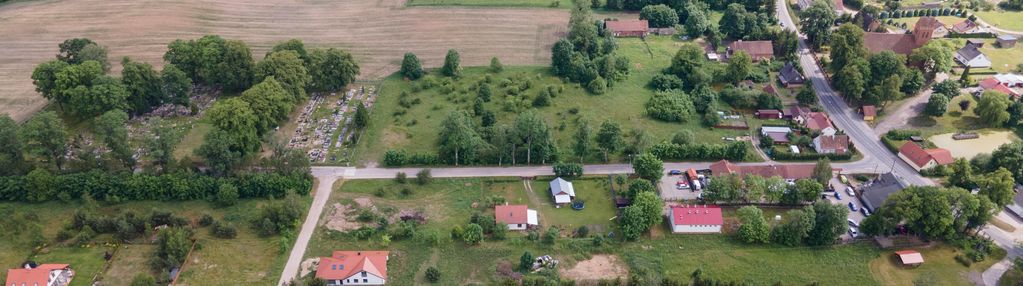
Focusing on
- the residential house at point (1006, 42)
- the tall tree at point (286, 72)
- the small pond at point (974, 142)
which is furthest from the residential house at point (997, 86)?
the tall tree at point (286, 72)

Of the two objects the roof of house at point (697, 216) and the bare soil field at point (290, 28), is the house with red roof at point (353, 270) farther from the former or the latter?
the bare soil field at point (290, 28)

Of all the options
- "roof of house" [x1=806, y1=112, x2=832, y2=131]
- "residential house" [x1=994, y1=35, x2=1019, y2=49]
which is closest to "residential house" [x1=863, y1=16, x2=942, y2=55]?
"residential house" [x1=994, y1=35, x2=1019, y2=49]

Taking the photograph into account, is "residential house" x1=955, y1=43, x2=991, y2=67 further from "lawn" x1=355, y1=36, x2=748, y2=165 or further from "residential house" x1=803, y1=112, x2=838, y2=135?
"lawn" x1=355, y1=36, x2=748, y2=165

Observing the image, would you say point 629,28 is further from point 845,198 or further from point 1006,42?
point 1006,42

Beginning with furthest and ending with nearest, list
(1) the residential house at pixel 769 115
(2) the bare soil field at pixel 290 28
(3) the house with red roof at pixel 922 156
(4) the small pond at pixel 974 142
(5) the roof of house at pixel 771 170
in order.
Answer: (2) the bare soil field at pixel 290 28 < (1) the residential house at pixel 769 115 < (4) the small pond at pixel 974 142 < (3) the house with red roof at pixel 922 156 < (5) the roof of house at pixel 771 170

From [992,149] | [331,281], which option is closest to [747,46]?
[992,149]
